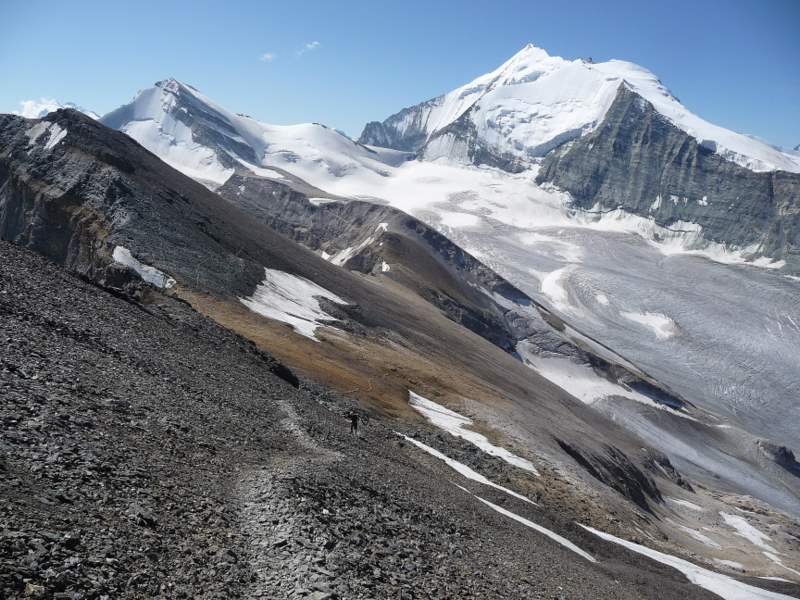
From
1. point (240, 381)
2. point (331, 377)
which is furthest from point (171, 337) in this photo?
point (331, 377)

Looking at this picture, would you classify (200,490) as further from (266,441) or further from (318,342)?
(318,342)

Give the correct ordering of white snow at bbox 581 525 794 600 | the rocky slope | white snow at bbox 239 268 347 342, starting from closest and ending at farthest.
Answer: the rocky slope < white snow at bbox 581 525 794 600 < white snow at bbox 239 268 347 342

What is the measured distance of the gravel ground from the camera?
12805 mm

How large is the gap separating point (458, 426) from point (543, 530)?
1587 cm

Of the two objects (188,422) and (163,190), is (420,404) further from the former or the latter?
(163,190)

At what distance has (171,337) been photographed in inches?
1206

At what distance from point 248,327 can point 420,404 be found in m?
13.6

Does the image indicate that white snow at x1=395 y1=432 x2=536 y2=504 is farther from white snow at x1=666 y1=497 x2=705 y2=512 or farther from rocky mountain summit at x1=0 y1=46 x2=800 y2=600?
white snow at x1=666 y1=497 x2=705 y2=512

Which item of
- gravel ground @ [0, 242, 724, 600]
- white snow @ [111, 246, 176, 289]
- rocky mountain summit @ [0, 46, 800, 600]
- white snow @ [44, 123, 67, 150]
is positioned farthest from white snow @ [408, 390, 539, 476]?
white snow @ [44, 123, 67, 150]

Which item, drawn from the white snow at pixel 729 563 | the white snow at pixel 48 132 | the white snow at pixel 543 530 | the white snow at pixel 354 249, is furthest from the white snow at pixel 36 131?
the white snow at pixel 729 563

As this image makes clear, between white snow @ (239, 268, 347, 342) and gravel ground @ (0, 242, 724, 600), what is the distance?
2038 centimetres

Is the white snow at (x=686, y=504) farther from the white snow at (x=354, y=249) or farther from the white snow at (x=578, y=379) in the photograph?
the white snow at (x=354, y=249)

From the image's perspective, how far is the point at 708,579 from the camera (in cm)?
3797

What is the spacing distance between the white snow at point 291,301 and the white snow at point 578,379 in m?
73.6
